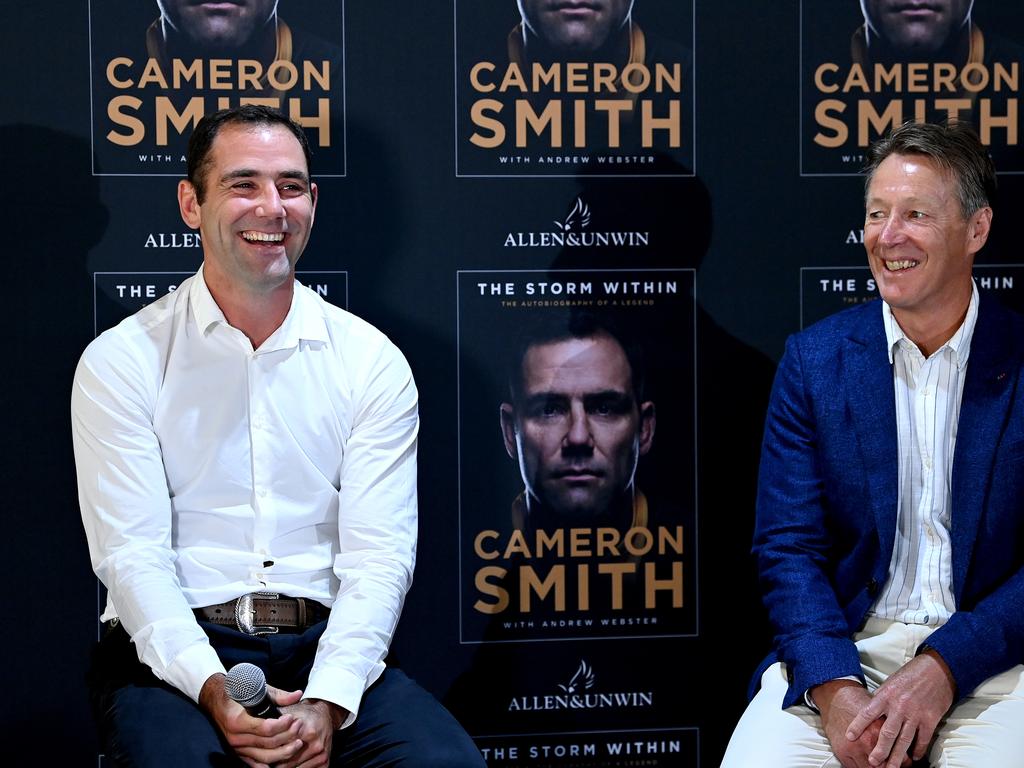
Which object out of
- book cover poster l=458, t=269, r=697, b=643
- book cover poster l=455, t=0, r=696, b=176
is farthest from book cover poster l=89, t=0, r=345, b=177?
book cover poster l=458, t=269, r=697, b=643

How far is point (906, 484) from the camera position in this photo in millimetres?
2365

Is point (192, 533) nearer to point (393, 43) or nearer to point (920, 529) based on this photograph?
point (393, 43)

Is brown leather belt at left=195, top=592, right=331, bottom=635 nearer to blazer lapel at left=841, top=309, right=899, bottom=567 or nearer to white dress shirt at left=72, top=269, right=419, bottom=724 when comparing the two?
white dress shirt at left=72, top=269, right=419, bottom=724

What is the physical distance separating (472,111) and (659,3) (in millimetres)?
532

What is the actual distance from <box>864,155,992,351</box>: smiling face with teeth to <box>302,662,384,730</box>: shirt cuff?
4.16ft

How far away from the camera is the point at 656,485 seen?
302cm

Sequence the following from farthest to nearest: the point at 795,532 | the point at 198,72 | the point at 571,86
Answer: the point at 571,86, the point at 198,72, the point at 795,532

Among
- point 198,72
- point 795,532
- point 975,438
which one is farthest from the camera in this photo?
point 198,72

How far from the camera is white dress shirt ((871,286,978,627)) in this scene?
7.69 ft

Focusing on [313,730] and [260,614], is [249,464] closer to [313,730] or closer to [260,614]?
[260,614]

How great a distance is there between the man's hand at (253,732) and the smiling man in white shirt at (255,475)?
0.06m

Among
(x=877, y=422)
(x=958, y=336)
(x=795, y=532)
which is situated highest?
(x=958, y=336)

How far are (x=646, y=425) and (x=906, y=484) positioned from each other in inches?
31.1

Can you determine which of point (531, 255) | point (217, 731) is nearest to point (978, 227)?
point (531, 255)
